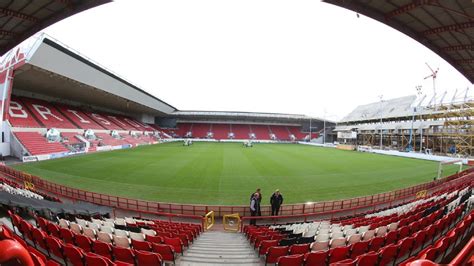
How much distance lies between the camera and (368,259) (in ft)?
12.2

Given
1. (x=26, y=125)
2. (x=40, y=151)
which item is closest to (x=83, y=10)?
(x=40, y=151)

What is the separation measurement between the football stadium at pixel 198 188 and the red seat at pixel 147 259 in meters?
0.03

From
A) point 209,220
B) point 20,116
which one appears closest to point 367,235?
point 209,220

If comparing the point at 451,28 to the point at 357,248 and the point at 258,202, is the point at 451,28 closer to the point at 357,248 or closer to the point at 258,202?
the point at 357,248

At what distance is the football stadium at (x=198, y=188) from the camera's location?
14.5 feet

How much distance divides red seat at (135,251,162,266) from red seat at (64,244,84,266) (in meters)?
0.83

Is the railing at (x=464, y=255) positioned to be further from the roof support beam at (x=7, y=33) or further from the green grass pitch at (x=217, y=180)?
the roof support beam at (x=7, y=33)

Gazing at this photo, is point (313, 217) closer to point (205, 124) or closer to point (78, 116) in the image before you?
point (78, 116)

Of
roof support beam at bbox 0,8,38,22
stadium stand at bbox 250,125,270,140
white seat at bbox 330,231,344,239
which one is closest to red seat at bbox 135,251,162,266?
white seat at bbox 330,231,344,239

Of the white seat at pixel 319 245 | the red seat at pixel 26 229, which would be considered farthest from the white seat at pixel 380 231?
the red seat at pixel 26 229

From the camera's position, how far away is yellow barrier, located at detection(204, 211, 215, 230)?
9.30 m

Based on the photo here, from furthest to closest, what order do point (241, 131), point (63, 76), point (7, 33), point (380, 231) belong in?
point (241, 131)
point (63, 76)
point (7, 33)
point (380, 231)

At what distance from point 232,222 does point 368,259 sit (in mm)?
7046

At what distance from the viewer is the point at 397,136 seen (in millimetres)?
49125
